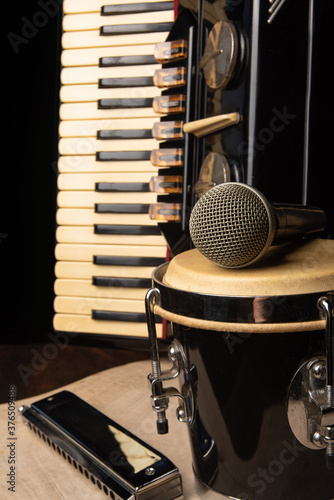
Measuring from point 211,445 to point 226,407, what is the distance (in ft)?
0.27

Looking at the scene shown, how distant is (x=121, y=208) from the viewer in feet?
4.51

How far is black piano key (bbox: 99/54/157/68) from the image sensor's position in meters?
1.32

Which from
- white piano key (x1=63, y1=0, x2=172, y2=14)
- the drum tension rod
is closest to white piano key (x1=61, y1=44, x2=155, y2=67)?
white piano key (x1=63, y1=0, x2=172, y2=14)

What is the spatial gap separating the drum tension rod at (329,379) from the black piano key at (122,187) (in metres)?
0.84

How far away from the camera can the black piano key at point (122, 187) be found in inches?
53.4

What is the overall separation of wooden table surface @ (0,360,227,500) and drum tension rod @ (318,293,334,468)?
22 centimetres

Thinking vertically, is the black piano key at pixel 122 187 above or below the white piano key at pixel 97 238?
above

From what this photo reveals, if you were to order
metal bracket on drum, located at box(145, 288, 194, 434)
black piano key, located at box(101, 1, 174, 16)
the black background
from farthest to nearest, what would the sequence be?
the black background → black piano key, located at box(101, 1, 174, 16) → metal bracket on drum, located at box(145, 288, 194, 434)

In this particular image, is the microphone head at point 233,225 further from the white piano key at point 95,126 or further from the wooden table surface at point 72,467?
the white piano key at point 95,126

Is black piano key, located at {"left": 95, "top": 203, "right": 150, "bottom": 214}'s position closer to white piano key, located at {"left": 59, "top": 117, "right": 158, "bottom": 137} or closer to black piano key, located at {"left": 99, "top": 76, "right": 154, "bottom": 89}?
white piano key, located at {"left": 59, "top": 117, "right": 158, "bottom": 137}

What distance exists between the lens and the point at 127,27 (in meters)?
1.33

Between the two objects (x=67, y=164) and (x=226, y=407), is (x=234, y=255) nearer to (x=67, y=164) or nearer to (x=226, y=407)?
(x=226, y=407)

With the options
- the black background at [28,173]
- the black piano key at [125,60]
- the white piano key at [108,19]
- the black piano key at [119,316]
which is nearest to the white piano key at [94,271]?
the black piano key at [119,316]

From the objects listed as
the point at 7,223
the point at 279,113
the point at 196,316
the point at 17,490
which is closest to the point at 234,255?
the point at 196,316
